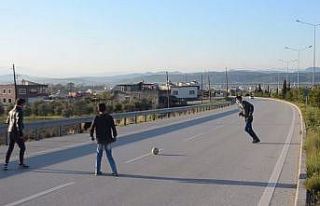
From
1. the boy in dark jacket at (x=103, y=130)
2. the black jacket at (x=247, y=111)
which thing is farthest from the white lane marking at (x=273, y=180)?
the boy in dark jacket at (x=103, y=130)

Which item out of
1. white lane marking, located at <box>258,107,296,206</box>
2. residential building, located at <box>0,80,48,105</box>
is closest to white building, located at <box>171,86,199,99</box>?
residential building, located at <box>0,80,48,105</box>

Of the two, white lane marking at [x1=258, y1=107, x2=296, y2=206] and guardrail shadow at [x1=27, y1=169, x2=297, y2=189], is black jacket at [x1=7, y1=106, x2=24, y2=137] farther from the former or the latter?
white lane marking at [x1=258, y1=107, x2=296, y2=206]

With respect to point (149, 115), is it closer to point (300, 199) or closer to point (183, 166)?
point (183, 166)

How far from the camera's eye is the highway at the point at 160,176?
9.52m

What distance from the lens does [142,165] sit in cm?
1405

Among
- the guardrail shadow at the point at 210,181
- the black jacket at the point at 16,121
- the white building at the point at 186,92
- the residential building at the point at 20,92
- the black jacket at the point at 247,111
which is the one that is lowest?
the white building at the point at 186,92

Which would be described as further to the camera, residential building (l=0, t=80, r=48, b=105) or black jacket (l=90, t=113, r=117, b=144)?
residential building (l=0, t=80, r=48, b=105)

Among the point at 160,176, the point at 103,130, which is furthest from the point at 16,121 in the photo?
the point at 160,176

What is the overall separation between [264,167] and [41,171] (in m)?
5.23

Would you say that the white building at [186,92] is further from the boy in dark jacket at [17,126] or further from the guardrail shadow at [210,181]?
the guardrail shadow at [210,181]

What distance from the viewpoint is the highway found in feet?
31.2

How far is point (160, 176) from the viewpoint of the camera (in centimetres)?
1218

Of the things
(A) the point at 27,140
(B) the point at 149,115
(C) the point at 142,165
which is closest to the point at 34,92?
(B) the point at 149,115

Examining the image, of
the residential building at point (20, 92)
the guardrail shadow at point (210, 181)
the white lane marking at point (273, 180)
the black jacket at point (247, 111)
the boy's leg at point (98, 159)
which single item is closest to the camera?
Answer: the white lane marking at point (273, 180)
